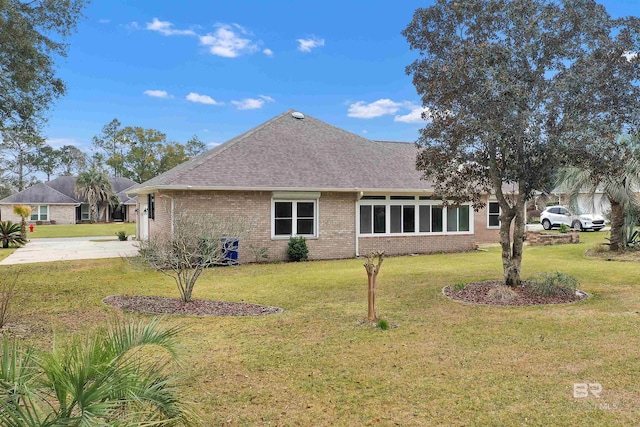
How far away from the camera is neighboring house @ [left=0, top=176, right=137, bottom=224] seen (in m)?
43.8

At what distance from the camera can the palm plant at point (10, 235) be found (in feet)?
67.7

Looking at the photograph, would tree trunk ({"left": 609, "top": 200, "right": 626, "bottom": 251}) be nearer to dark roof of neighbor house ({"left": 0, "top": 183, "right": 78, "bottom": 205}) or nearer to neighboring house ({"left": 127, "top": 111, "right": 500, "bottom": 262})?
neighboring house ({"left": 127, "top": 111, "right": 500, "bottom": 262})

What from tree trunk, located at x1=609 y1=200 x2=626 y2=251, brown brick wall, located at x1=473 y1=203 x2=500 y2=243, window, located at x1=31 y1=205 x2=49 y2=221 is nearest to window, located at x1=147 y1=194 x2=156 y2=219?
brown brick wall, located at x1=473 y1=203 x2=500 y2=243

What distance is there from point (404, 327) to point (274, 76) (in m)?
22.2

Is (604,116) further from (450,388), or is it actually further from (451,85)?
(450,388)

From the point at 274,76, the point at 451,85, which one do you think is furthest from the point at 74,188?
the point at 451,85

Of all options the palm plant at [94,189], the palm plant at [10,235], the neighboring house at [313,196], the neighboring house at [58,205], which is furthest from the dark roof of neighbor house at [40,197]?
the neighboring house at [313,196]

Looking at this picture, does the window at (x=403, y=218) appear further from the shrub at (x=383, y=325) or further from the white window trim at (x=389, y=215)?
the shrub at (x=383, y=325)

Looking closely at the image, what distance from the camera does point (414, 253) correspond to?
17797 mm

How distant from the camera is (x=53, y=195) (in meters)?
45.3

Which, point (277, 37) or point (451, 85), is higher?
point (277, 37)

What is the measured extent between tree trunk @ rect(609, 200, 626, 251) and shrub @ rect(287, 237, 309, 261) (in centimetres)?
1176
